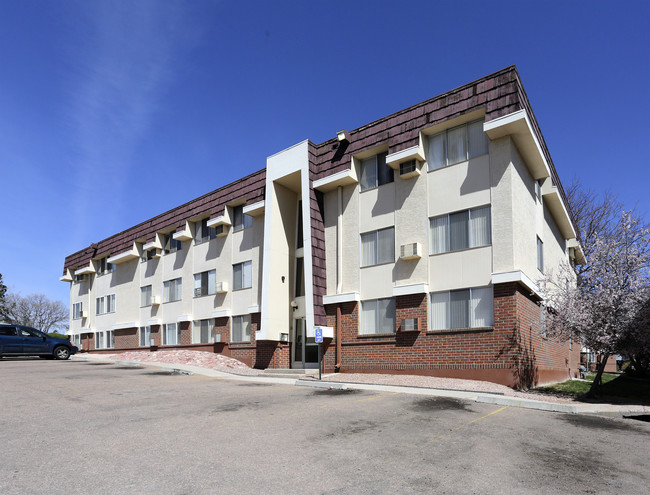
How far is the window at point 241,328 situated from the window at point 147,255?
31.4ft

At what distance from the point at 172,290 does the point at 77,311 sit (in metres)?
15.4

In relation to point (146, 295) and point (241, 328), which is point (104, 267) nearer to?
point (146, 295)

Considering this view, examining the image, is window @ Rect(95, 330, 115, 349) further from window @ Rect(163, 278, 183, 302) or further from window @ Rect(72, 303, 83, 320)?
window @ Rect(163, 278, 183, 302)

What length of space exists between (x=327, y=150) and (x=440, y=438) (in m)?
15.3

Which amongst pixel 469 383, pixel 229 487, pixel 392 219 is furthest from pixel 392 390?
pixel 229 487

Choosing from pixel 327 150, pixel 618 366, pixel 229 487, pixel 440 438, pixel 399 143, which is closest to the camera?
pixel 229 487

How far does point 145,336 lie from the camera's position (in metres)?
32.3

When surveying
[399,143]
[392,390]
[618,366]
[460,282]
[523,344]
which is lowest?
[618,366]

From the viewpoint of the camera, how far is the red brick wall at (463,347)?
15852 millimetres

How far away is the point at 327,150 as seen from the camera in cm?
2181

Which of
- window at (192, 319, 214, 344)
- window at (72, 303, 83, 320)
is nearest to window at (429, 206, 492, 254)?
window at (192, 319, 214, 344)

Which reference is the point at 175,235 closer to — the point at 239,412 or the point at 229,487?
the point at 239,412

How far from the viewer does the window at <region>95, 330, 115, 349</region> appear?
118ft

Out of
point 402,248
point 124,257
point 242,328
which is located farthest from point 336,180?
point 124,257
